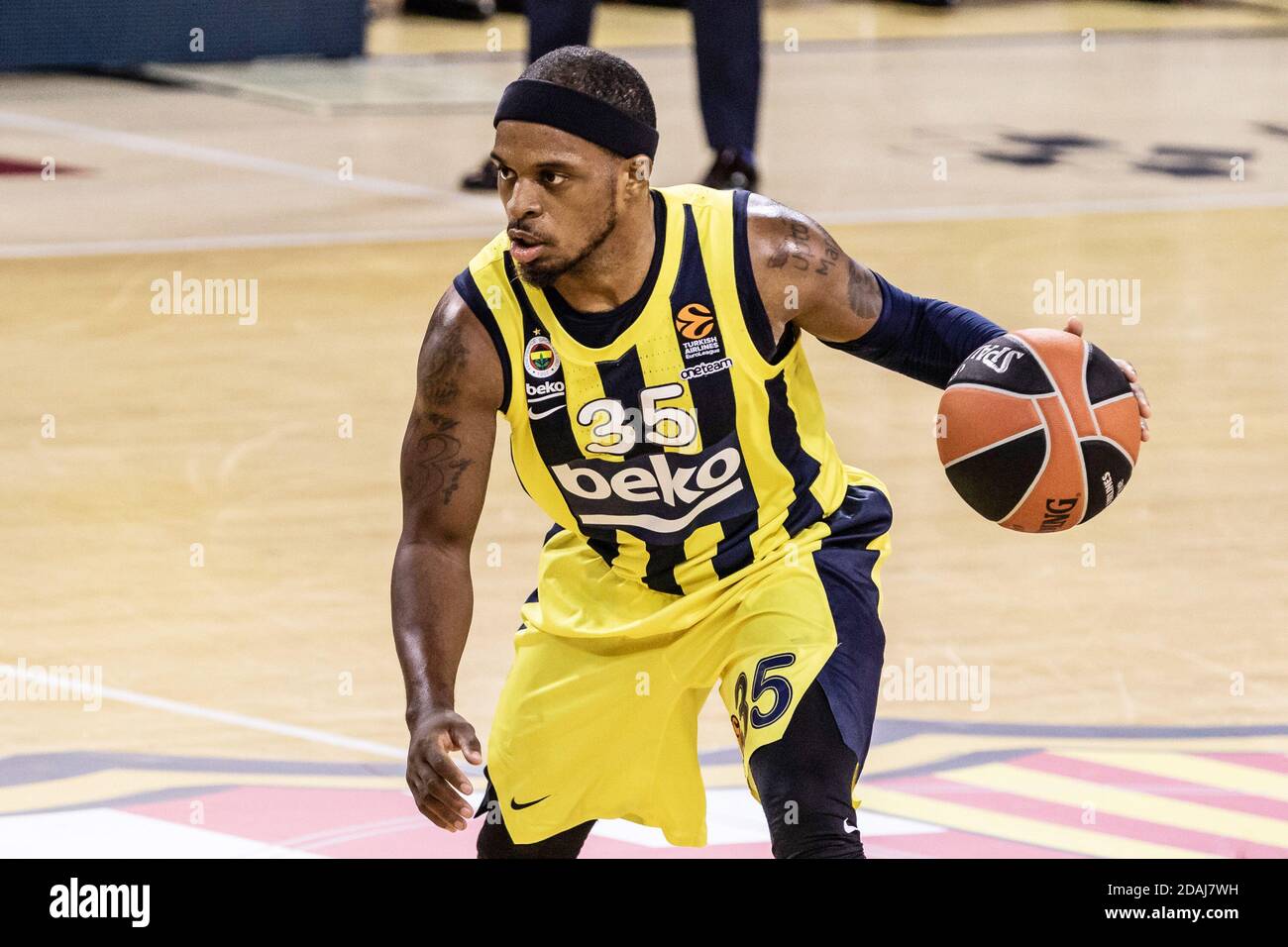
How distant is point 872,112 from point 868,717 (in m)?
11.1

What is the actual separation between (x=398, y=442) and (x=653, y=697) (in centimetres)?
415

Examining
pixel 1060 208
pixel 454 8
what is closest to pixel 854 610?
pixel 1060 208

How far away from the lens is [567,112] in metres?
3.80

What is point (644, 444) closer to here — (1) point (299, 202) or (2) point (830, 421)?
(2) point (830, 421)

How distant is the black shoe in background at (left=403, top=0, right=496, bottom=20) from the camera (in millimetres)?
18312

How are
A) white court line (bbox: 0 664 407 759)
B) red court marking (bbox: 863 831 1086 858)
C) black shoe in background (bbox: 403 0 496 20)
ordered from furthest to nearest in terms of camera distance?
black shoe in background (bbox: 403 0 496 20) → white court line (bbox: 0 664 407 759) → red court marking (bbox: 863 831 1086 858)

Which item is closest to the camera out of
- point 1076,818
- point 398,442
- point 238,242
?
point 1076,818

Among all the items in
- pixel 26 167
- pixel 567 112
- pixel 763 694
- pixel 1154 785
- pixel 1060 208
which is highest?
pixel 567 112

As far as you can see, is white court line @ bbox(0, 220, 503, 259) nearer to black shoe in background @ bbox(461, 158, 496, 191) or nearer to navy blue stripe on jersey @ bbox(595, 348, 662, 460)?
black shoe in background @ bbox(461, 158, 496, 191)

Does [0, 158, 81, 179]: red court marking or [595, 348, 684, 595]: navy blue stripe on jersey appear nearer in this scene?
[595, 348, 684, 595]: navy blue stripe on jersey

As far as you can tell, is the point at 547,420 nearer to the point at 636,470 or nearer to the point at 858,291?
the point at 636,470

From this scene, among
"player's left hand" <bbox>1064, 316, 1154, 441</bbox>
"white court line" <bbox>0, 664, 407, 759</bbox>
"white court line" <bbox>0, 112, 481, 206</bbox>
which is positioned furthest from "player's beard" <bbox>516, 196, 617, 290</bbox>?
"white court line" <bbox>0, 112, 481, 206</bbox>

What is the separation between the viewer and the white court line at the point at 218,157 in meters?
12.1
